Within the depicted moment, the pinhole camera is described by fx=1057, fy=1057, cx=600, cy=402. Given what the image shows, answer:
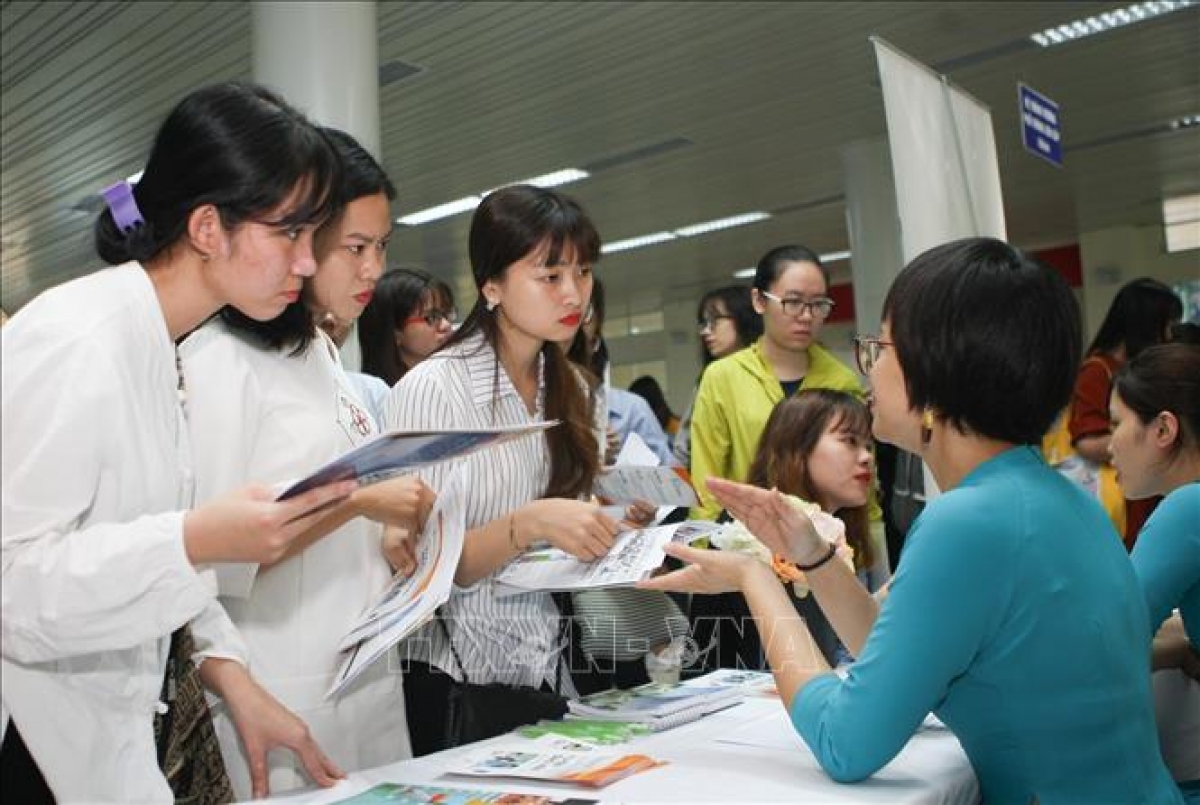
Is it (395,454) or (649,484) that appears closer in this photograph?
(395,454)

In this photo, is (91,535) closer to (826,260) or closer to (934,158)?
(934,158)

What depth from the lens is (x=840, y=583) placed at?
1546 mm

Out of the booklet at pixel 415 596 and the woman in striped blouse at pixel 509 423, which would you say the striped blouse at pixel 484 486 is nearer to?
the woman in striped blouse at pixel 509 423

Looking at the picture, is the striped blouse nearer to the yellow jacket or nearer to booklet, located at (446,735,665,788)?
booklet, located at (446,735,665,788)

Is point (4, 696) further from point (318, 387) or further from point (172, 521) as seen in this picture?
point (318, 387)

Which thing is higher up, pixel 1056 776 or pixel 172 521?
pixel 172 521

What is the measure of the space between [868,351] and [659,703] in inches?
24.4

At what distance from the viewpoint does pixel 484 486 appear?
5.64ft

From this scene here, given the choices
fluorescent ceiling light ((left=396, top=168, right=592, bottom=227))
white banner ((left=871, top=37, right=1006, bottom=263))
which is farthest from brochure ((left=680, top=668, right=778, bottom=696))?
fluorescent ceiling light ((left=396, top=168, right=592, bottom=227))

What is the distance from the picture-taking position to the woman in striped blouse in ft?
5.27

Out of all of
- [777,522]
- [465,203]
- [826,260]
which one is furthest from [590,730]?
[826,260]

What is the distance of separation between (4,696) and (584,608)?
0.87m

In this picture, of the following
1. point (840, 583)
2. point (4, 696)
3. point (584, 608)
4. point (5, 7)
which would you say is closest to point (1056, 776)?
point (840, 583)

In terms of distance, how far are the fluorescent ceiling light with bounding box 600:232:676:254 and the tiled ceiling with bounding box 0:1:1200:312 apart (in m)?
1.11
